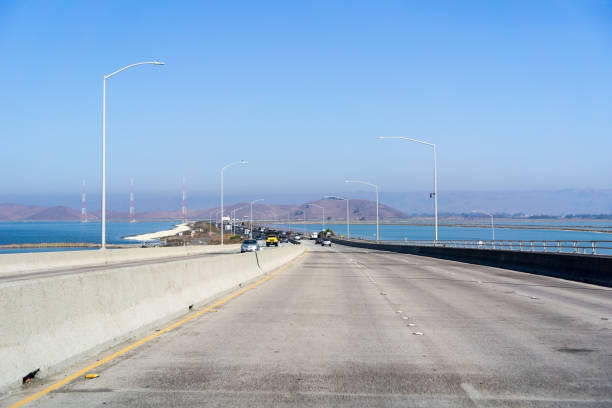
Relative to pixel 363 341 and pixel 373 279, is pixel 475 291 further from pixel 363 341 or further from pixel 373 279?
pixel 363 341

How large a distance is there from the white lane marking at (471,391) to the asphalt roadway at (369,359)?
14mm

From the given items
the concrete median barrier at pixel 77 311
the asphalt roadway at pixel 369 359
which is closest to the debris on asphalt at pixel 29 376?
the concrete median barrier at pixel 77 311

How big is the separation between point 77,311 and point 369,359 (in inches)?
158

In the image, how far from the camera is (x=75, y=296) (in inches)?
367

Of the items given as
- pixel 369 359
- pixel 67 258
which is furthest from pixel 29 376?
pixel 67 258

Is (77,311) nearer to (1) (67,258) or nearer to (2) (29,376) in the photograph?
(2) (29,376)

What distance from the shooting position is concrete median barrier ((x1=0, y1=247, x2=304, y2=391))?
7684mm

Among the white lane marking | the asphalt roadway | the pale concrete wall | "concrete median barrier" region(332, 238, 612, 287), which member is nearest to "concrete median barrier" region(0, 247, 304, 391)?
the asphalt roadway

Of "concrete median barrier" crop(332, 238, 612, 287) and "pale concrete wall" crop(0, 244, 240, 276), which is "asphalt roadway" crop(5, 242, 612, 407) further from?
"pale concrete wall" crop(0, 244, 240, 276)

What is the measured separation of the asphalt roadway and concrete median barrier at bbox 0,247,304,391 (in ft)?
1.17

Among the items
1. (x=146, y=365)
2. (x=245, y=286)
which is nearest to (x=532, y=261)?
(x=245, y=286)

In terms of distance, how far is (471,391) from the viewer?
7699 millimetres

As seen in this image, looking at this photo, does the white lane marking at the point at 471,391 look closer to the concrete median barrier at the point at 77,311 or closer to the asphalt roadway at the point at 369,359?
the asphalt roadway at the point at 369,359

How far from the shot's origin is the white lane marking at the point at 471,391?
7.44 metres
